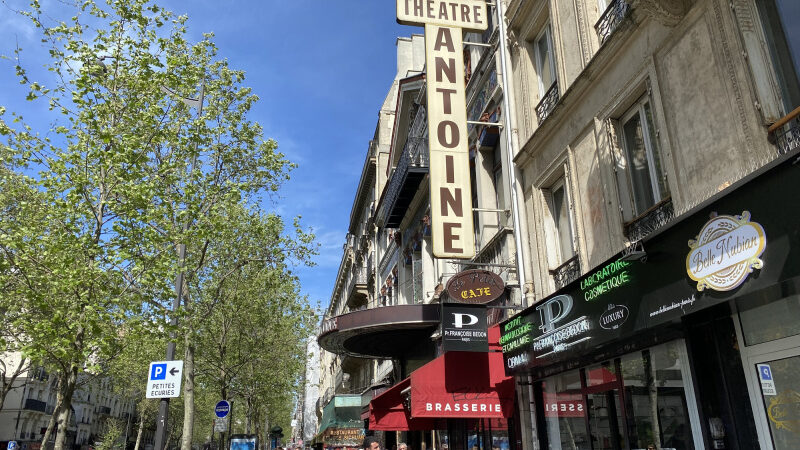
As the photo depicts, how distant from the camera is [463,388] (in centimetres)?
1078

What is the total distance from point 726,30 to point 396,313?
424 inches

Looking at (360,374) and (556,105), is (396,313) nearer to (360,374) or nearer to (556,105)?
(556,105)

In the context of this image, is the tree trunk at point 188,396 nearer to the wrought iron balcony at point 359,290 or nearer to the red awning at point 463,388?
the red awning at point 463,388

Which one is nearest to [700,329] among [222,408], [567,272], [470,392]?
[567,272]

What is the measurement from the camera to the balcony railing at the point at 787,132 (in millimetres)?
5188

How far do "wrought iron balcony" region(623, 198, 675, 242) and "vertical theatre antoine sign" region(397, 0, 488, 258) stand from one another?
359 cm

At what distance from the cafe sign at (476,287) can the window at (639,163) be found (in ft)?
11.0

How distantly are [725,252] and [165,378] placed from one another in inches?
406

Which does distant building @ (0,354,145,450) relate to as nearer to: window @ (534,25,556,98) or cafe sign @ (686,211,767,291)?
window @ (534,25,556,98)

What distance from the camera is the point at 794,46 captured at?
5.49m

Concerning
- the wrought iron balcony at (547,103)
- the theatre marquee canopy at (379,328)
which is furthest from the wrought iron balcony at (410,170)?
the wrought iron balcony at (547,103)


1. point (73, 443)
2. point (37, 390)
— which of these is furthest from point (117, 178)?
point (73, 443)

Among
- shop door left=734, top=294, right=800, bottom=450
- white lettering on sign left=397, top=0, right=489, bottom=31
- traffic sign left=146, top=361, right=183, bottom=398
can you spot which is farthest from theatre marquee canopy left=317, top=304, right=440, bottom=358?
shop door left=734, top=294, right=800, bottom=450

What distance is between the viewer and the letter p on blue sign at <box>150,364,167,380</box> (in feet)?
37.3
